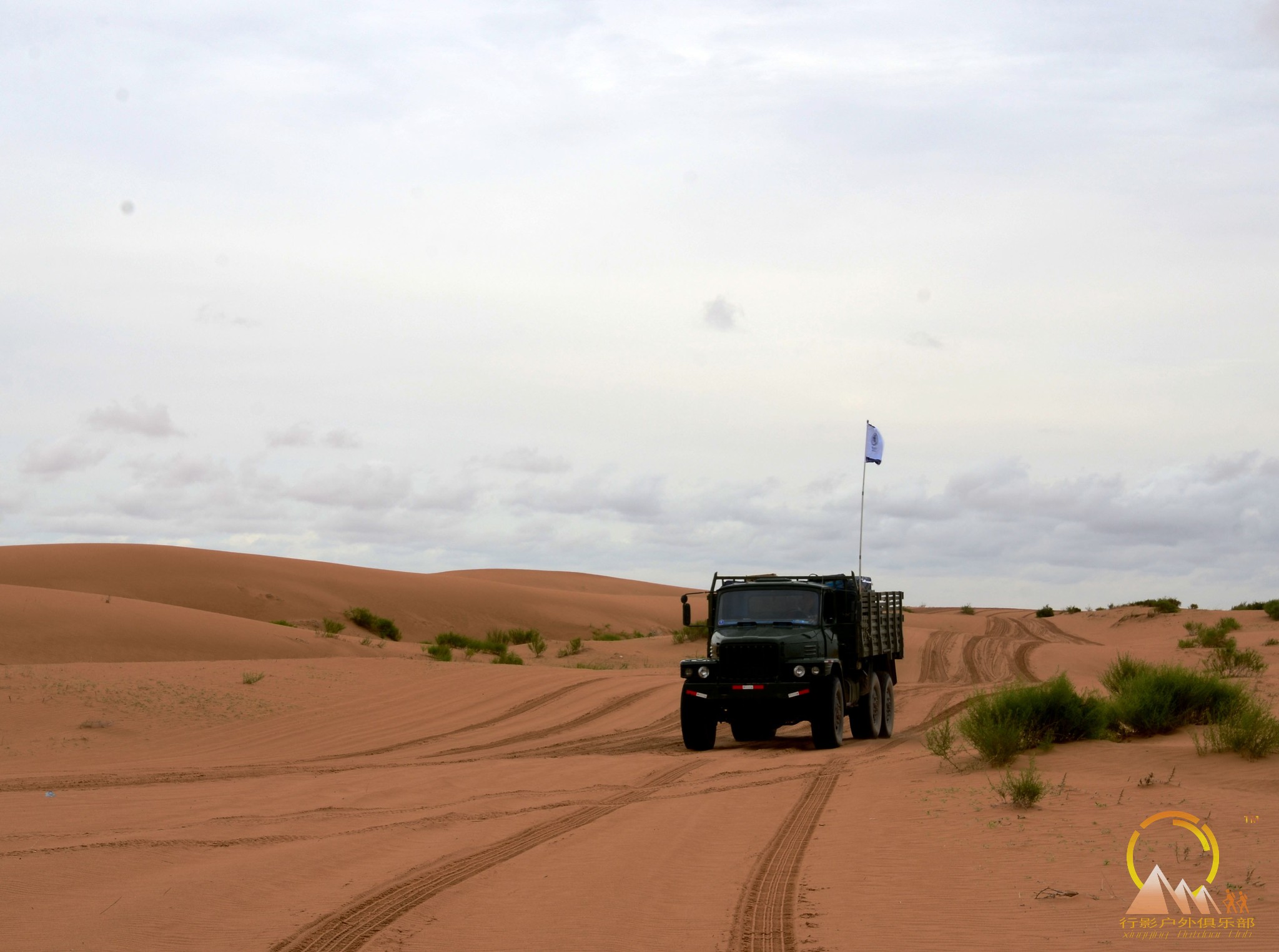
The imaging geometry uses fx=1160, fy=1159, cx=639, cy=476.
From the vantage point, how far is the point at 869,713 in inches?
728

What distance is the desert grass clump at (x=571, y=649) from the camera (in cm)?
4034

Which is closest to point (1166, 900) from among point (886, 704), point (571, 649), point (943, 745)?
point (943, 745)

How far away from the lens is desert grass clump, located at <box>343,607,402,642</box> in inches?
1919

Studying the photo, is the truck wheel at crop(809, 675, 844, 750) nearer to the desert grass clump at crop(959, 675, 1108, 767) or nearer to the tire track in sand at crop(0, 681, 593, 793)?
the desert grass clump at crop(959, 675, 1108, 767)

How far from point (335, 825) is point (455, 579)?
70.9 metres

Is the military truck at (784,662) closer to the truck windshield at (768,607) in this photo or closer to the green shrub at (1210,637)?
the truck windshield at (768,607)

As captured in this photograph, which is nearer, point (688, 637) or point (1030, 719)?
point (1030, 719)

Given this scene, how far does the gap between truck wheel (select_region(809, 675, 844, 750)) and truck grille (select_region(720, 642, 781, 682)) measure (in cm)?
72

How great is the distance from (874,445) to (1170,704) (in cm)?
1026

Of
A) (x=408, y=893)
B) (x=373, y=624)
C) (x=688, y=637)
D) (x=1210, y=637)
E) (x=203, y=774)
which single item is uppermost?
(x=1210, y=637)

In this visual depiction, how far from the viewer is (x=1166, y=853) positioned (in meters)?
8.34

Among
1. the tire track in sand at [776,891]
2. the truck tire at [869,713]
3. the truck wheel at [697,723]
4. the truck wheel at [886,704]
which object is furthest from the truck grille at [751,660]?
the tire track in sand at [776,891]

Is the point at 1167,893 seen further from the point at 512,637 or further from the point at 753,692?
the point at 512,637

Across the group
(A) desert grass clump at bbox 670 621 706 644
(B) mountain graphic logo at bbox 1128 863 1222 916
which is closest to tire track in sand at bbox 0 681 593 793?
(B) mountain graphic logo at bbox 1128 863 1222 916
